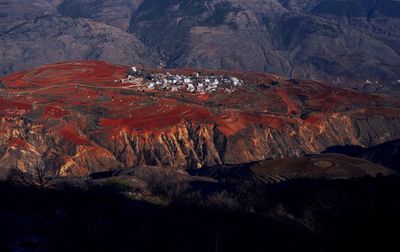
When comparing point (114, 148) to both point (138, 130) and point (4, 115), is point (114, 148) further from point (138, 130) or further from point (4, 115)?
point (4, 115)

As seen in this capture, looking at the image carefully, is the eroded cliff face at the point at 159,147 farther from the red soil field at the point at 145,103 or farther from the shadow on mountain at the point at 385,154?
the shadow on mountain at the point at 385,154

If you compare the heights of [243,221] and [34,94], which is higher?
[243,221]

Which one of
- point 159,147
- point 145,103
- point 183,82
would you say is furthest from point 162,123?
point 183,82

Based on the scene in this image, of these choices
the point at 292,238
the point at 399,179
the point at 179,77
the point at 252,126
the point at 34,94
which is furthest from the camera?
the point at 179,77

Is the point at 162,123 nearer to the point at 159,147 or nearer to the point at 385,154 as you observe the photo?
the point at 159,147

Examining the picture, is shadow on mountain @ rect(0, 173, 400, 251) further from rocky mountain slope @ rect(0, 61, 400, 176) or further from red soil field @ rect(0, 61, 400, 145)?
red soil field @ rect(0, 61, 400, 145)

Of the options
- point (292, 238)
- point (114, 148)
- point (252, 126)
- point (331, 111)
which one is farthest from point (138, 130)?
point (292, 238)
